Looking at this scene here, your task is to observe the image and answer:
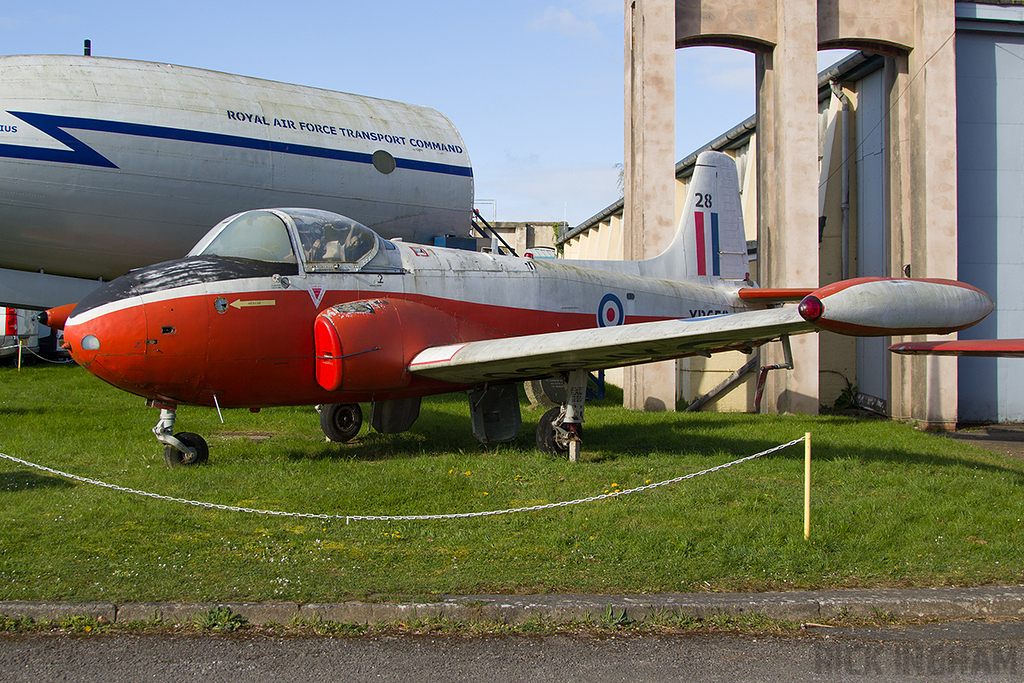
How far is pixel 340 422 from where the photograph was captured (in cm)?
1016

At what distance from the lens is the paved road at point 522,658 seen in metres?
3.71

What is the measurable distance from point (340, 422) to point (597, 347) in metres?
4.13

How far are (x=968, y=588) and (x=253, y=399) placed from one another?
6520 mm

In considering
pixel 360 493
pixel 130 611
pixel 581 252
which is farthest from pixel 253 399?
pixel 581 252

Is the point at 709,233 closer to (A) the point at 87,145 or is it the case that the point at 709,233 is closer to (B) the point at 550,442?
(B) the point at 550,442

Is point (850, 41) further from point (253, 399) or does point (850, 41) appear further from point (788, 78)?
point (253, 399)

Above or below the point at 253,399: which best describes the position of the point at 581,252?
above

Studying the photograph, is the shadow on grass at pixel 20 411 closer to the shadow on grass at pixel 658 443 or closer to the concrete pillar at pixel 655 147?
the shadow on grass at pixel 658 443

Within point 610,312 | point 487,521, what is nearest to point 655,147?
point 610,312

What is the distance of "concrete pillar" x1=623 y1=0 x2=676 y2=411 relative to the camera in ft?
47.3

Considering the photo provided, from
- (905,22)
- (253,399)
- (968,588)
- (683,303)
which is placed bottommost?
(968,588)

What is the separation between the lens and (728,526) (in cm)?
589

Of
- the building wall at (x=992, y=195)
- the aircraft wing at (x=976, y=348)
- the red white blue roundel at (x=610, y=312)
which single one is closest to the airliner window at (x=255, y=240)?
the red white blue roundel at (x=610, y=312)

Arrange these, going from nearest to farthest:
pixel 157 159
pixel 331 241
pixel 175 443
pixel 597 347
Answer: pixel 597 347 < pixel 175 443 < pixel 331 241 < pixel 157 159
